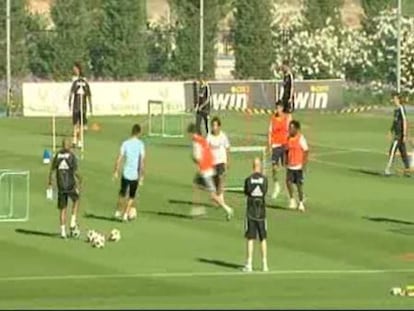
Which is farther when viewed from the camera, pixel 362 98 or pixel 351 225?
pixel 362 98

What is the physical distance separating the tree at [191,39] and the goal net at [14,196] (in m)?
38.2

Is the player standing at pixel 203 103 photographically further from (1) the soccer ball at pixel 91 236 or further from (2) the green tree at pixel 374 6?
(2) the green tree at pixel 374 6

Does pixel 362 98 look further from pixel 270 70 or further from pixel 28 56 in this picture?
pixel 28 56

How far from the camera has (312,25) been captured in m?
81.8

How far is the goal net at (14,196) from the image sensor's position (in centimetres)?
2962

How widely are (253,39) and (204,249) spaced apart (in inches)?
2025

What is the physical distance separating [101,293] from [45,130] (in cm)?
2965

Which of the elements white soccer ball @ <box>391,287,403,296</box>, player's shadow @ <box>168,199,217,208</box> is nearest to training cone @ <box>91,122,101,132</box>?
player's shadow @ <box>168,199,217,208</box>

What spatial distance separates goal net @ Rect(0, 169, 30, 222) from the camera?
29625 mm

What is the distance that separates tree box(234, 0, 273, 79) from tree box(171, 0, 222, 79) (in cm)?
134

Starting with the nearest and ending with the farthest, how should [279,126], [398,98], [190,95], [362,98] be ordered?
1. [279,126]
2. [398,98]
3. [190,95]
4. [362,98]

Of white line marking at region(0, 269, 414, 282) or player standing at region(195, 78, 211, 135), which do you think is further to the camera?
player standing at region(195, 78, 211, 135)

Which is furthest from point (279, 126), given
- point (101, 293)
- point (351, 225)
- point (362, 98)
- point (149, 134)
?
point (362, 98)

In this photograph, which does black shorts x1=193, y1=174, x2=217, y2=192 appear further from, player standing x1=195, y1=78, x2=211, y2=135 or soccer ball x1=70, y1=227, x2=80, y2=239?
player standing x1=195, y1=78, x2=211, y2=135
